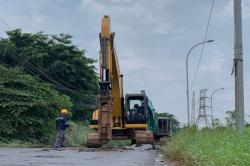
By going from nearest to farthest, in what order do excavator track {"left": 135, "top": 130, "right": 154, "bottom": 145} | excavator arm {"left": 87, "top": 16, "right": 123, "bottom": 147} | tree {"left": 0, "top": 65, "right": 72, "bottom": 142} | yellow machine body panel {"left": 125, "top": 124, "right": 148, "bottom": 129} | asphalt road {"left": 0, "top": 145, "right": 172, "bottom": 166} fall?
asphalt road {"left": 0, "top": 145, "right": 172, "bottom": 166} < excavator arm {"left": 87, "top": 16, "right": 123, "bottom": 147} < excavator track {"left": 135, "top": 130, "right": 154, "bottom": 145} < yellow machine body panel {"left": 125, "top": 124, "right": 148, "bottom": 129} < tree {"left": 0, "top": 65, "right": 72, "bottom": 142}

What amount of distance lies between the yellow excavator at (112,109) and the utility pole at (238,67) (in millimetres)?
11219

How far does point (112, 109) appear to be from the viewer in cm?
2823

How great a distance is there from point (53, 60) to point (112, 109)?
2394cm

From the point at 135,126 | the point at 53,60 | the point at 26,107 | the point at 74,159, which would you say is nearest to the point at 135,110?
the point at 135,126

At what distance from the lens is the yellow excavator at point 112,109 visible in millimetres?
26000

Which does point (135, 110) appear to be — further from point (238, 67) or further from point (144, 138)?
point (238, 67)

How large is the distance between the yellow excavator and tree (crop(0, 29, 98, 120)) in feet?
64.2

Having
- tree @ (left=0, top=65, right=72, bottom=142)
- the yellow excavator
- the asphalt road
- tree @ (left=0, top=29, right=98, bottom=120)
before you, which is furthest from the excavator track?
tree @ (left=0, top=29, right=98, bottom=120)

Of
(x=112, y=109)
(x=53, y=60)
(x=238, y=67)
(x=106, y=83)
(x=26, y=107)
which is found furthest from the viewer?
(x=53, y=60)

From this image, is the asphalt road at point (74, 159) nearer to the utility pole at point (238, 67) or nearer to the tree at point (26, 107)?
the utility pole at point (238, 67)

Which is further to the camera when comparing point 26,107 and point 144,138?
point 26,107

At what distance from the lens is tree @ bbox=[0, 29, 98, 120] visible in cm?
4872

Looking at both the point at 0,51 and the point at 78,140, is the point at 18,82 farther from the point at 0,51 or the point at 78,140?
the point at 0,51

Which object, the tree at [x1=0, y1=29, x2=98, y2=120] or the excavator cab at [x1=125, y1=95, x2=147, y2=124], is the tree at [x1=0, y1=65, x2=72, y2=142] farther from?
the tree at [x1=0, y1=29, x2=98, y2=120]
